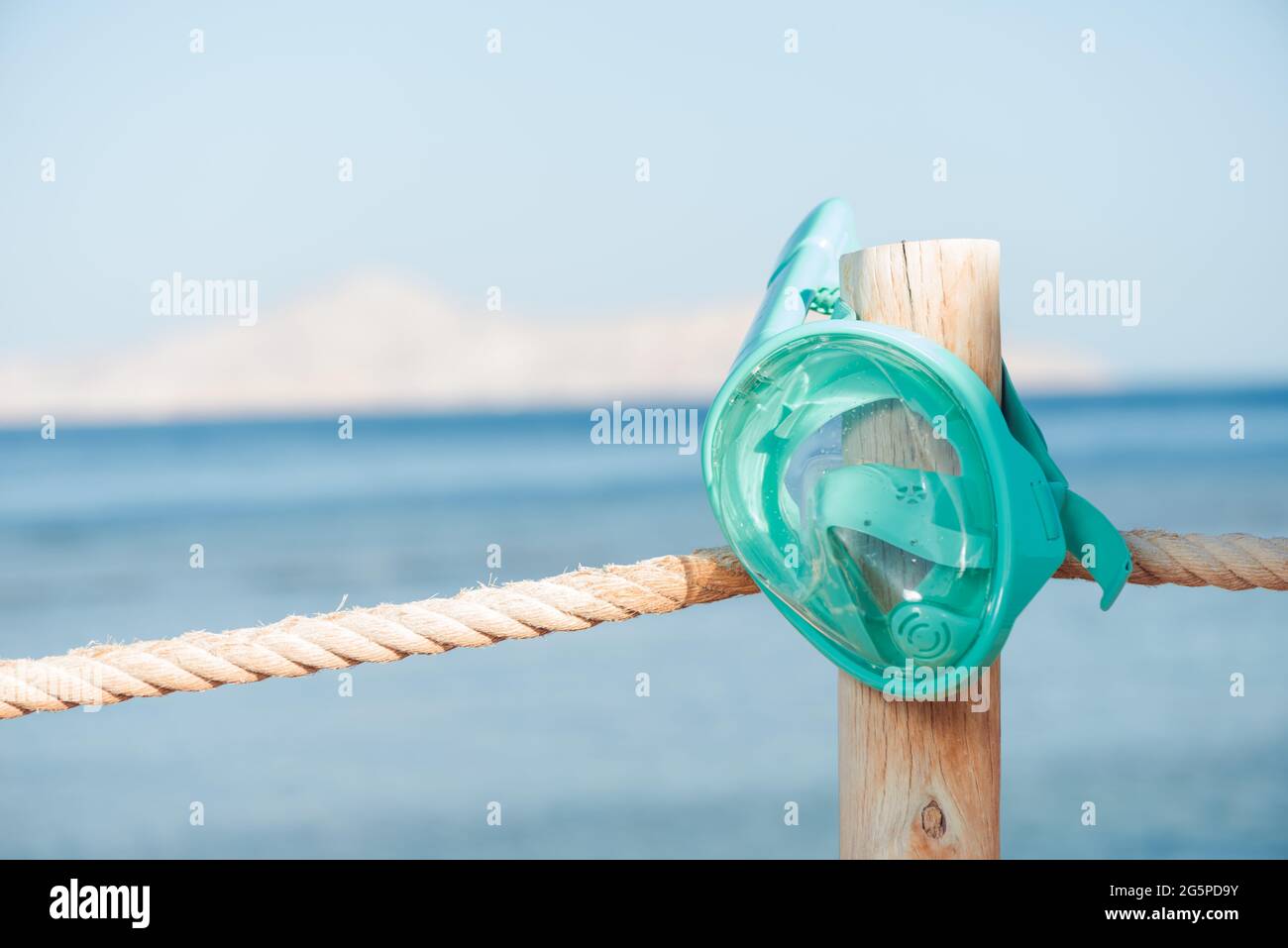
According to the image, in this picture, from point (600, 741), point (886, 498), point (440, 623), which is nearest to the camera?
point (886, 498)

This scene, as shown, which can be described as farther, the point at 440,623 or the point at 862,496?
the point at 440,623

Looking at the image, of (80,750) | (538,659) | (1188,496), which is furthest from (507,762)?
(1188,496)

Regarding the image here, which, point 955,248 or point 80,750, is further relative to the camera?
point 80,750

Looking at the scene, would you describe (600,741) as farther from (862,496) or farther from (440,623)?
(862,496)

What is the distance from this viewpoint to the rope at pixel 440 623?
1.41 metres

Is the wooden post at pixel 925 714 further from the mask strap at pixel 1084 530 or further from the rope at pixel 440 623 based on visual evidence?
the rope at pixel 440 623

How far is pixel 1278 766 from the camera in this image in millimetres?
4645

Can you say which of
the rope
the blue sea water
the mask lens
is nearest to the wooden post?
the mask lens

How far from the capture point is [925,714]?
1336mm

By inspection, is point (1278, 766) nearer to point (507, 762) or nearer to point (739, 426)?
point (507, 762)

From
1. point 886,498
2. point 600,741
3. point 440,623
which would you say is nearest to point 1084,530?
point 886,498

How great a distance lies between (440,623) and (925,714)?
645mm

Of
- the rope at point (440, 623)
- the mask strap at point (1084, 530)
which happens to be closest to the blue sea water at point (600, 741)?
the rope at point (440, 623)
